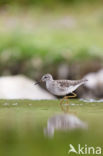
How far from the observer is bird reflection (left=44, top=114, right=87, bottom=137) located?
4659mm

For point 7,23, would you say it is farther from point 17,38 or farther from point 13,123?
point 13,123

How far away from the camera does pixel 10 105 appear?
5863 millimetres

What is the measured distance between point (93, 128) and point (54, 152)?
27.6 inches

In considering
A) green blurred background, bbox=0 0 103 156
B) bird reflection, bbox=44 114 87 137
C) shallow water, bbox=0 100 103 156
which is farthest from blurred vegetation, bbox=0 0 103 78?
bird reflection, bbox=44 114 87 137

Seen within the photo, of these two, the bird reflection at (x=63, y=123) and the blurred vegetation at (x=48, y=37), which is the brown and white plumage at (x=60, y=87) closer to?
the bird reflection at (x=63, y=123)

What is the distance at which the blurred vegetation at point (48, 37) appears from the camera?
31.2 ft

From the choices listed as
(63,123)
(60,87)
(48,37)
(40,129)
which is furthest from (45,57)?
(40,129)

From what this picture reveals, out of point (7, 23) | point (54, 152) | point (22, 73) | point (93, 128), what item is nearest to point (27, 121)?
point (93, 128)

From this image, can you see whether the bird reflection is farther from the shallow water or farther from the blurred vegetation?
the blurred vegetation

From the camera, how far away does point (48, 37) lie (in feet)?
35.9

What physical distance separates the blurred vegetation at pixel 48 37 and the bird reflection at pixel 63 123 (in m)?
4.11

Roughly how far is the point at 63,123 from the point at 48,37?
20.2 ft

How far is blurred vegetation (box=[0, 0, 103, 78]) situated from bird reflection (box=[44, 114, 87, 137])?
411 centimetres

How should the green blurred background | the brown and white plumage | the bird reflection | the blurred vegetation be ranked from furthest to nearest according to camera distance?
the blurred vegetation → the brown and white plumage → the bird reflection → the green blurred background
